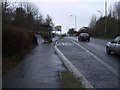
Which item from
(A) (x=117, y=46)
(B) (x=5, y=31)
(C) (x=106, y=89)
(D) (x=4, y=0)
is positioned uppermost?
(D) (x=4, y=0)

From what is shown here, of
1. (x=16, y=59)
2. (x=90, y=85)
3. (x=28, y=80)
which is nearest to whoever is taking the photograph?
(x=90, y=85)

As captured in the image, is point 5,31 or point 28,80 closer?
point 28,80

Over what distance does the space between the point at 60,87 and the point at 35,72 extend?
89.6 inches

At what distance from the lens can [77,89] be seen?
5.14 m

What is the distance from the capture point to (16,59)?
405 inches

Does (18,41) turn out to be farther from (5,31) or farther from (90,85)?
(90,85)

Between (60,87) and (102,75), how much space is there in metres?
2.41

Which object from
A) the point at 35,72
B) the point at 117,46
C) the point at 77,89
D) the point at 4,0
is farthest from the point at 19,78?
the point at 4,0

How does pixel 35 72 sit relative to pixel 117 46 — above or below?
below

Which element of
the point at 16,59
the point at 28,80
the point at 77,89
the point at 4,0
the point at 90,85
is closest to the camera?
the point at 77,89

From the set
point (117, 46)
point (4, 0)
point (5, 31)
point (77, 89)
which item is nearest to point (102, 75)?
point (77, 89)

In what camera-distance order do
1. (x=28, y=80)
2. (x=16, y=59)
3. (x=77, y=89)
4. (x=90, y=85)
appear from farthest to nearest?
(x=16, y=59) → (x=28, y=80) → (x=90, y=85) → (x=77, y=89)

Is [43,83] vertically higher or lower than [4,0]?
lower

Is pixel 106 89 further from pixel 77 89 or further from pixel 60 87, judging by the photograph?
pixel 60 87
